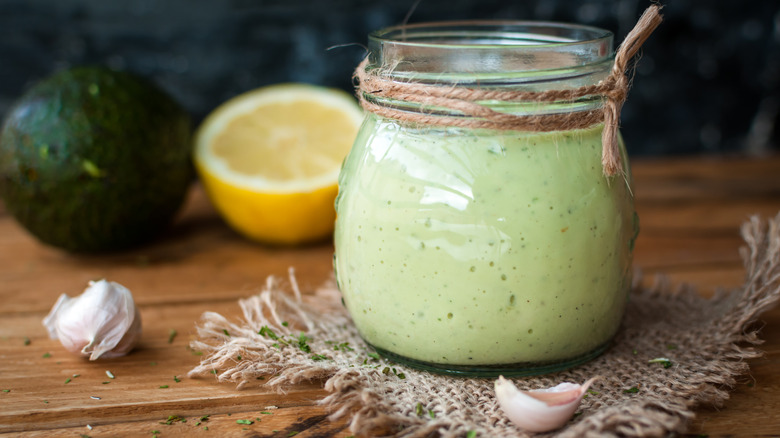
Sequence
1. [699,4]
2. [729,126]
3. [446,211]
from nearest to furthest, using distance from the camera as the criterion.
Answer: [446,211], [699,4], [729,126]

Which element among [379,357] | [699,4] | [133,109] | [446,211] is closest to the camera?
[446,211]

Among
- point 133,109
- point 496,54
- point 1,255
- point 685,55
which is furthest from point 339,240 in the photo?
point 685,55

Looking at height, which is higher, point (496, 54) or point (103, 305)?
point (496, 54)

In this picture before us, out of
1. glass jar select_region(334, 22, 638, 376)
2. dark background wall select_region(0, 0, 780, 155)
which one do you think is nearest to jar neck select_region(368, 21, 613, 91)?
glass jar select_region(334, 22, 638, 376)

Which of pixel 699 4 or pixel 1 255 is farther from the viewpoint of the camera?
pixel 699 4

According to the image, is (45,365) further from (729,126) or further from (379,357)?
(729,126)

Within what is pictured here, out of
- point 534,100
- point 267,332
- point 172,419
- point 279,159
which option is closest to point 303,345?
point 267,332
